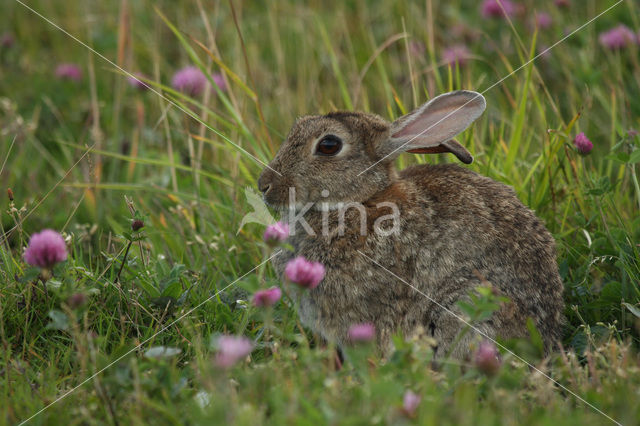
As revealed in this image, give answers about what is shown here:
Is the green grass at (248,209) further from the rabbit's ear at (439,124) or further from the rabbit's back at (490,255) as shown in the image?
the rabbit's ear at (439,124)

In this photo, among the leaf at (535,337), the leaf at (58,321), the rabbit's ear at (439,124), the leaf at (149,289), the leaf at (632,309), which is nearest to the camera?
the leaf at (58,321)

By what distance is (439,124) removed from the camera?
461cm

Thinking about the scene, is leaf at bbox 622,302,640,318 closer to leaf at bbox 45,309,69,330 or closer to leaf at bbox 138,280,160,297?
leaf at bbox 138,280,160,297

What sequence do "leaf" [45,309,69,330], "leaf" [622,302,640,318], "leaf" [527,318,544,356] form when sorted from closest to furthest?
1. "leaf" [45,309,69,330]
2. "leaf" [527,318,544,356]
3. "leaf" [622,302,640,318]

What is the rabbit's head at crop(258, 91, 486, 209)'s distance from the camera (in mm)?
4566

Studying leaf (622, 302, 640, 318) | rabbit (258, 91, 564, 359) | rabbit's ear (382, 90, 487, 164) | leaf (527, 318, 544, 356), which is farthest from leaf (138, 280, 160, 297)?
leaf (622, 302, 640, 318)

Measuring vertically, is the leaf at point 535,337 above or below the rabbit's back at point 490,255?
below

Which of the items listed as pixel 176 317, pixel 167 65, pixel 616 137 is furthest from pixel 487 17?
pixel 176 317

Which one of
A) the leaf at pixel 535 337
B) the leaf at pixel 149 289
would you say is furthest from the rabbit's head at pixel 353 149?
the leaf at pixel 535 337

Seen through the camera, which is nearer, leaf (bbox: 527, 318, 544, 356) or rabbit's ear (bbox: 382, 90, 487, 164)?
leaf (bbox: 527, 318, 544, 356)

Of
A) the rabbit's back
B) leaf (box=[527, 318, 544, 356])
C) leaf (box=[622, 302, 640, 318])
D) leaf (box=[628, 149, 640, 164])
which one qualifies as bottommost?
leaf (box=[622, 302, 640, 318])

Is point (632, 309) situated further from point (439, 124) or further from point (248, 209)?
point (248, 209)

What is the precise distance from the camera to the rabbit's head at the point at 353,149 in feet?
15.0

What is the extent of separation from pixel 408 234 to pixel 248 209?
1.34 m
